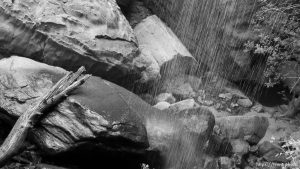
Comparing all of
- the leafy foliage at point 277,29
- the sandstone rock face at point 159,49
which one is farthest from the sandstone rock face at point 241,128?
the sandstone rock face at point 159,49

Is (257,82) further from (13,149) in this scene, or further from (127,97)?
(13,149)

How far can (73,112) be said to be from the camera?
631 cm

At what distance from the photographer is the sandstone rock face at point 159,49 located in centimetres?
945

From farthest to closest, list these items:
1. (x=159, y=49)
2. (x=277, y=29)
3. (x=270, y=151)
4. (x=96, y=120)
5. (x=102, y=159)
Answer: (x=159, y=49) → (x=277, y=29) → (x=270, y=151) → (x=102, y=159) → (x=96, y=120)

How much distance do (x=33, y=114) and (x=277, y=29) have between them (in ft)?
18.8

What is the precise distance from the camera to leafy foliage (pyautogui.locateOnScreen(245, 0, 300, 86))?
8.48 metres

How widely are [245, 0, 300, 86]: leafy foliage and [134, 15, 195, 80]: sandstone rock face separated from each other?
1.89 meters

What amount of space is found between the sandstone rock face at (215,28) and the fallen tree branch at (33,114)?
461 centimetres

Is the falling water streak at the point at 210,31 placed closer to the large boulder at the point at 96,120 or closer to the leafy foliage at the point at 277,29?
the leafy foliage at the point at 277,29

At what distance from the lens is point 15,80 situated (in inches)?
263

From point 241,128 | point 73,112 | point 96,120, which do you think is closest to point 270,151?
point 241,128

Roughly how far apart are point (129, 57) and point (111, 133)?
8.60 feet

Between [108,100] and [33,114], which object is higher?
[108,100]

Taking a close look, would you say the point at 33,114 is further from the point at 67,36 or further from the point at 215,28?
the point at 215,28
